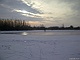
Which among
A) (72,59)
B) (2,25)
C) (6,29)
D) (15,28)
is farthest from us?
(15,28)

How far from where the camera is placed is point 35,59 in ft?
24.5

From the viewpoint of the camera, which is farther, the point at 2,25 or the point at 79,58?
the point at 2,25

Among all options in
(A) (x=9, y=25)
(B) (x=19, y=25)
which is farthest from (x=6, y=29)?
(B) (x=19, y=25)

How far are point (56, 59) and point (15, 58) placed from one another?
6.33 feet

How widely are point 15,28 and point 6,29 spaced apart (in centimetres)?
795

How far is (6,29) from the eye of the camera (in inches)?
2435

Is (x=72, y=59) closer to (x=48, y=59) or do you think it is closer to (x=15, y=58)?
(x=48, y=59)

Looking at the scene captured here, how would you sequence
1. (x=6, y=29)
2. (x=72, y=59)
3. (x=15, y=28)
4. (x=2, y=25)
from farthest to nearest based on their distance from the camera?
(x=15, y=28)
(x=6, y=29)
(x=2, y=25)
(x=72, y=59)

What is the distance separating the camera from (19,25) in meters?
73.8

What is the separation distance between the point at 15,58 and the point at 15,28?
2465 inches

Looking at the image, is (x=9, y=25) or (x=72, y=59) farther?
(x=9, y=25)

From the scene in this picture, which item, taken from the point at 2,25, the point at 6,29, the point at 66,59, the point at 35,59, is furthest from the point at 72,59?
the point at 6,29

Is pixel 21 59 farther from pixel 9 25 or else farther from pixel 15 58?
pixel 9 25

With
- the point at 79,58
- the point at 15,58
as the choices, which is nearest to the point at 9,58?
the point at 15,58
